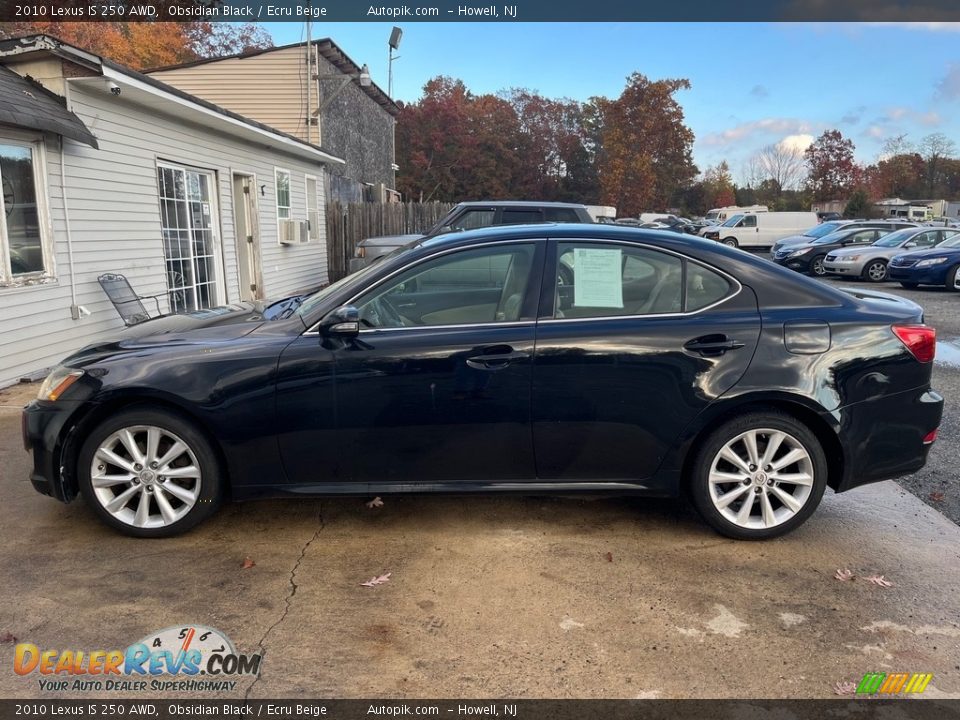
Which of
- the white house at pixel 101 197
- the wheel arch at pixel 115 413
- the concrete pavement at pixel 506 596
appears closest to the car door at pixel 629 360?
the concrete pavement at pixel 506 596

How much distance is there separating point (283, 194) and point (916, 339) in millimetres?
12857

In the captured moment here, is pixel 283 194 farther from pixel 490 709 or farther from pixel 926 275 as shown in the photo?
pixel 926 275

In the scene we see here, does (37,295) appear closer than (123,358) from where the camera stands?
No

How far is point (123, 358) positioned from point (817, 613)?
3.59 m

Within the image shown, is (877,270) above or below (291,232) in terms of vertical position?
below

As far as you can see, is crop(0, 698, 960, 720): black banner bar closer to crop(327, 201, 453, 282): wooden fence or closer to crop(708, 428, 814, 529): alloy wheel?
crop(708, 428, 814, 529): alloy wheel

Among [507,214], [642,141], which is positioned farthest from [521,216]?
[642,141]

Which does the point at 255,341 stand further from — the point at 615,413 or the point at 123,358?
the point at 615,413

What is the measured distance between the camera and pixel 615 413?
3.66 metres

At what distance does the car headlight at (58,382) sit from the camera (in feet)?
12.2

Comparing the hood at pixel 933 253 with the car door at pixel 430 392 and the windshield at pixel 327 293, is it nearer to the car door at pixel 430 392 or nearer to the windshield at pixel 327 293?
the car door at pixel 430 392

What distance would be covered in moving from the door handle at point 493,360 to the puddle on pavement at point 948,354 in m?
6.87

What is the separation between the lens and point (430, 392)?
3.62 metres

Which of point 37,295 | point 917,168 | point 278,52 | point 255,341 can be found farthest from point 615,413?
point 917,168
